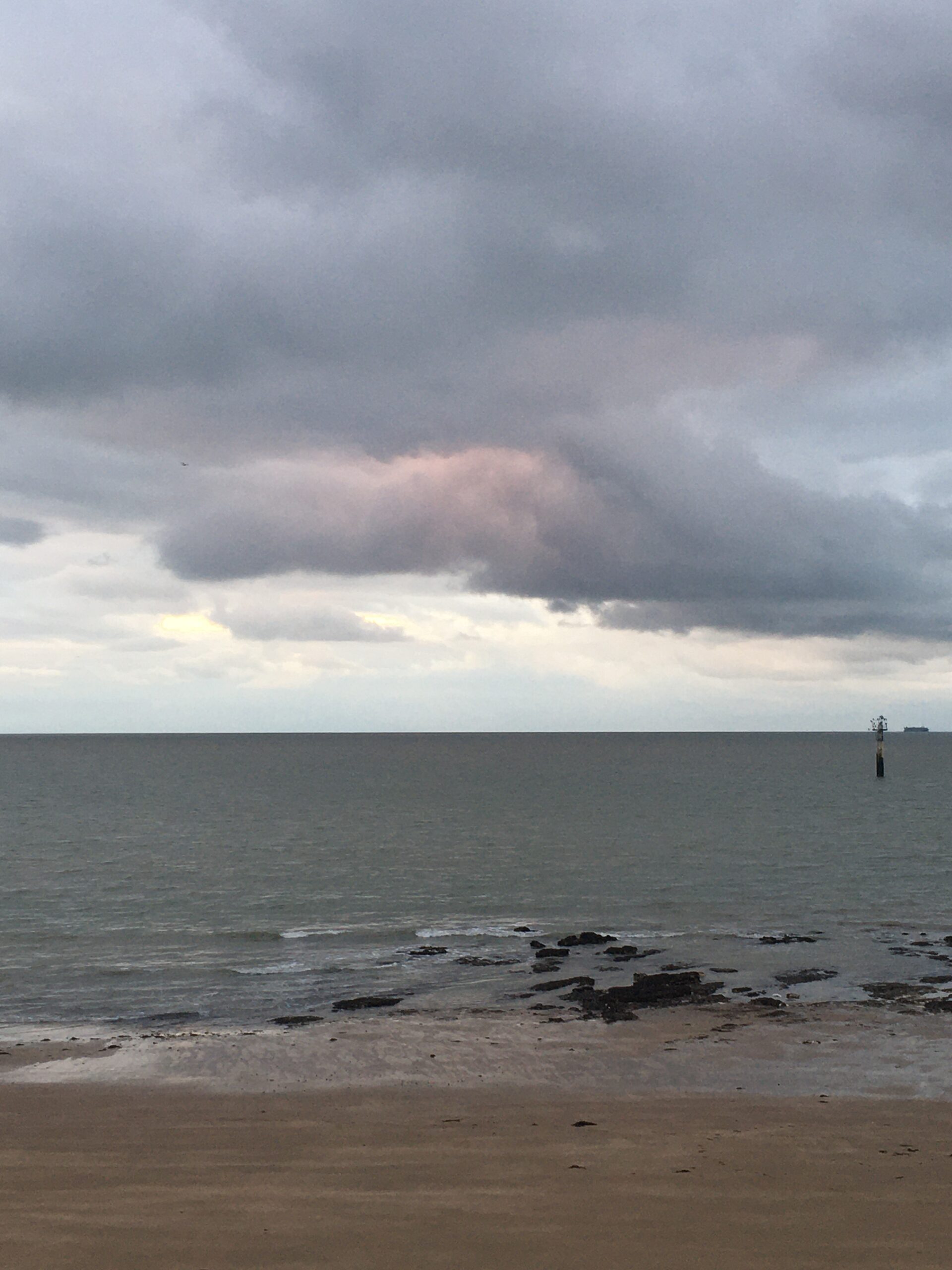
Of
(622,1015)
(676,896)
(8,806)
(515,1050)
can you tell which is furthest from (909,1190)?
(8,806)

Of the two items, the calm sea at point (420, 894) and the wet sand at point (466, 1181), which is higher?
the wet sand at point (466, 1181)

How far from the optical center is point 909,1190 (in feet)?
42.8

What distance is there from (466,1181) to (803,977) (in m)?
18.3

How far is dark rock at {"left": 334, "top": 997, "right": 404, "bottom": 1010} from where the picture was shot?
25.9 metres

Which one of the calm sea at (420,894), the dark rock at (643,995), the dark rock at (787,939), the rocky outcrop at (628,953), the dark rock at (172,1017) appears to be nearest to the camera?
the dark rock at (172,1017)

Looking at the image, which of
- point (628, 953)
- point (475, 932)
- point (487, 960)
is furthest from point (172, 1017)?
point (628, 953)

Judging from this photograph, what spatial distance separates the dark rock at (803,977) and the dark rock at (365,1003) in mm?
10983

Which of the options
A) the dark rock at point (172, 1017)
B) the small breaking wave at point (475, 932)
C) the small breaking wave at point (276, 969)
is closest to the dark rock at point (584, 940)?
the small breaking wave at point (475, 932)

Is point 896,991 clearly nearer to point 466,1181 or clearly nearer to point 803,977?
point 803,977

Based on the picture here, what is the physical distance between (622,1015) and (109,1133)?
41.8ft

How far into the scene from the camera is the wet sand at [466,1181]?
11.0 m

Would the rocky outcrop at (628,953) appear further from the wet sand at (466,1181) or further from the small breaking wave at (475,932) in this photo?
the wet sand at (466,1181)

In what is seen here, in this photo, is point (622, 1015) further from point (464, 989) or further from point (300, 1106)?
point (300, 1106)

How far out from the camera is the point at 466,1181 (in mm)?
13531
